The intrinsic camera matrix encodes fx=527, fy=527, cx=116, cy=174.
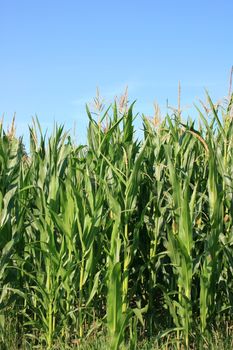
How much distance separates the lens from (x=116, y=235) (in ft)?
14.1

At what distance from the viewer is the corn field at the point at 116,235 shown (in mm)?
4477

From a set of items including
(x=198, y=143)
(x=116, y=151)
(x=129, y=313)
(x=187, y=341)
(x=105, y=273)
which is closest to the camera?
(x=129, y=313)

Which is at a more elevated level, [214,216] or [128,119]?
[128,119]

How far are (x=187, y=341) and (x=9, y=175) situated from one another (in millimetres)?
2229

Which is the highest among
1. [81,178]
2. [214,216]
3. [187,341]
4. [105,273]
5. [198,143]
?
[198,143]

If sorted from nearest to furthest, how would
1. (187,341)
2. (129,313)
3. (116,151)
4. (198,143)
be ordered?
(129,313) → (187,341) → (116,151) → (198,143)

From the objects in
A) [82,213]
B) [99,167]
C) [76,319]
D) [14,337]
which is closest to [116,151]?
[99,167]

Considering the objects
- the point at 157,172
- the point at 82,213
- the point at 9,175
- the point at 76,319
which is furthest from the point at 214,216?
the point at 9,175

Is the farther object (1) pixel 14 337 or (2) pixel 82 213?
(1) pixel 14 337

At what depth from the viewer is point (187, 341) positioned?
441cm

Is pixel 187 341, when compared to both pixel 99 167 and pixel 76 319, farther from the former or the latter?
pixel 99 167

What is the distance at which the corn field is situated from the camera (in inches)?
176

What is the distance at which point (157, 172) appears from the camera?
16.8 feet

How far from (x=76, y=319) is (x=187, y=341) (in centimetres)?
99
